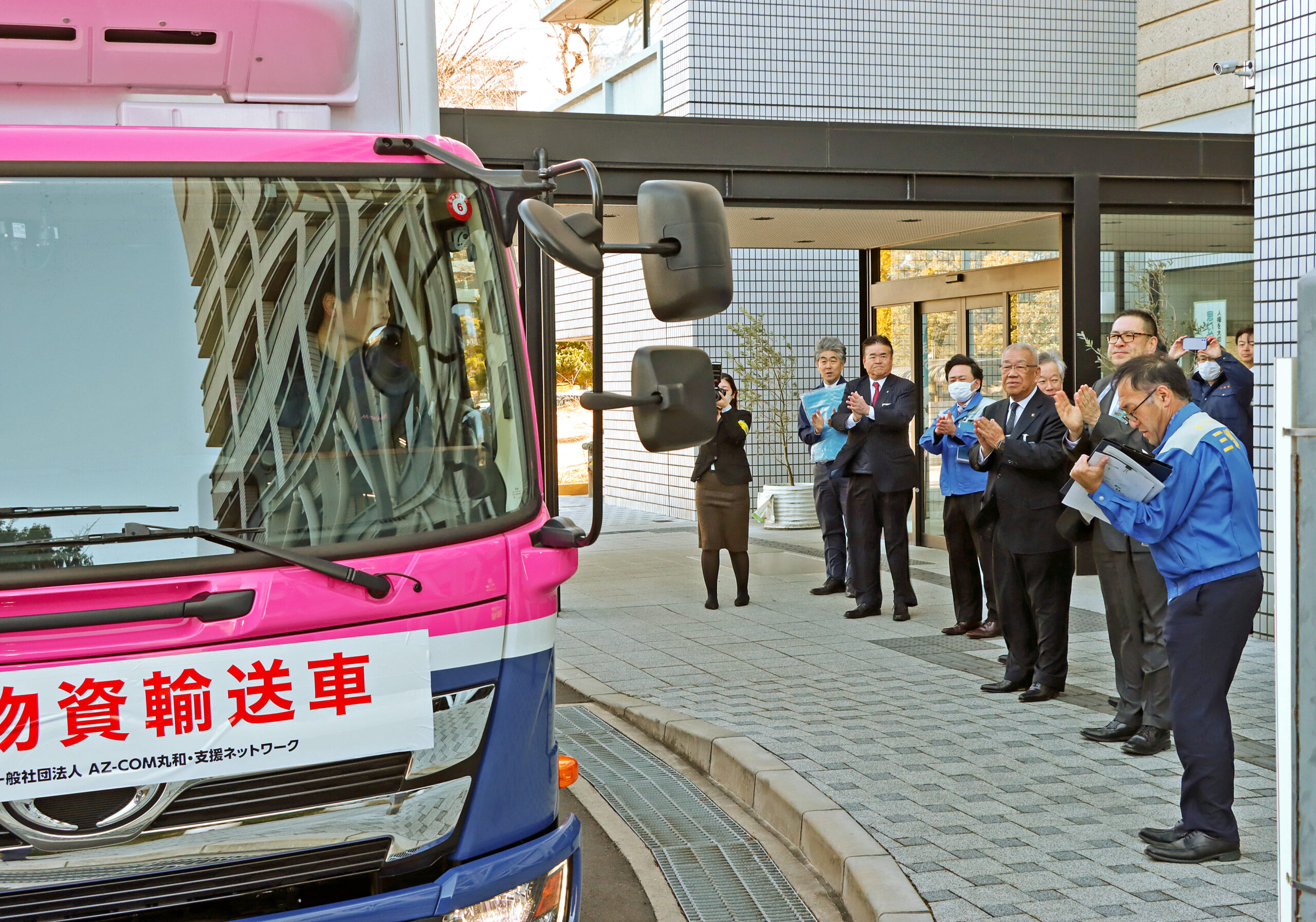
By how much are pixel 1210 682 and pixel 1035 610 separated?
2.57 meters

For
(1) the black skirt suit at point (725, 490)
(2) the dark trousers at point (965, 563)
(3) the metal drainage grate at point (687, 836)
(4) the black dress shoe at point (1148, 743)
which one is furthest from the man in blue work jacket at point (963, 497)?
(3) the metal drainage grate at point (687, 836)

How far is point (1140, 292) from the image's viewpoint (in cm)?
1271

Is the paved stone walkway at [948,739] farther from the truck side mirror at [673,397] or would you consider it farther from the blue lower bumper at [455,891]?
the truck side mirror at [673,397]

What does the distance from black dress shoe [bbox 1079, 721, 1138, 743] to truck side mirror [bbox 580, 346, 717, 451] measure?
3826 millimetres

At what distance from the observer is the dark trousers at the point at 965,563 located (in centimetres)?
910

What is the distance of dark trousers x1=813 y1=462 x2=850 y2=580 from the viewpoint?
11562mm

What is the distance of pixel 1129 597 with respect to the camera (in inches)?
243

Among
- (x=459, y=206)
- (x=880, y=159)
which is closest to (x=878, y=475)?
(x=880, y=159)

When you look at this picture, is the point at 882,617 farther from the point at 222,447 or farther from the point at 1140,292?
the point at 222,447

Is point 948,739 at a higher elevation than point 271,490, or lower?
lower

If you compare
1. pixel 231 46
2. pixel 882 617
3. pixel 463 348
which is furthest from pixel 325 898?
pixel 882 617

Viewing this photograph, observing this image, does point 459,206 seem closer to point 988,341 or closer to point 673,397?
point 673,397

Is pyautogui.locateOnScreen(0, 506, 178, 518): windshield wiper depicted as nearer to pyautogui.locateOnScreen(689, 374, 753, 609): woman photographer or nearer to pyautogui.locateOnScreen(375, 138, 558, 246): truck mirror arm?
pyautogui.locateOnScreen(375, 138, 558, 246): truck mirror arm

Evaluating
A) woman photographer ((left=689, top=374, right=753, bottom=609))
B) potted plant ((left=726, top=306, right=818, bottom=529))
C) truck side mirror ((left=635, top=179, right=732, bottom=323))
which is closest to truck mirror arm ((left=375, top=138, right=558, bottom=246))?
truck side mirror ((left=635, top=179, right=732, bottom=323))
